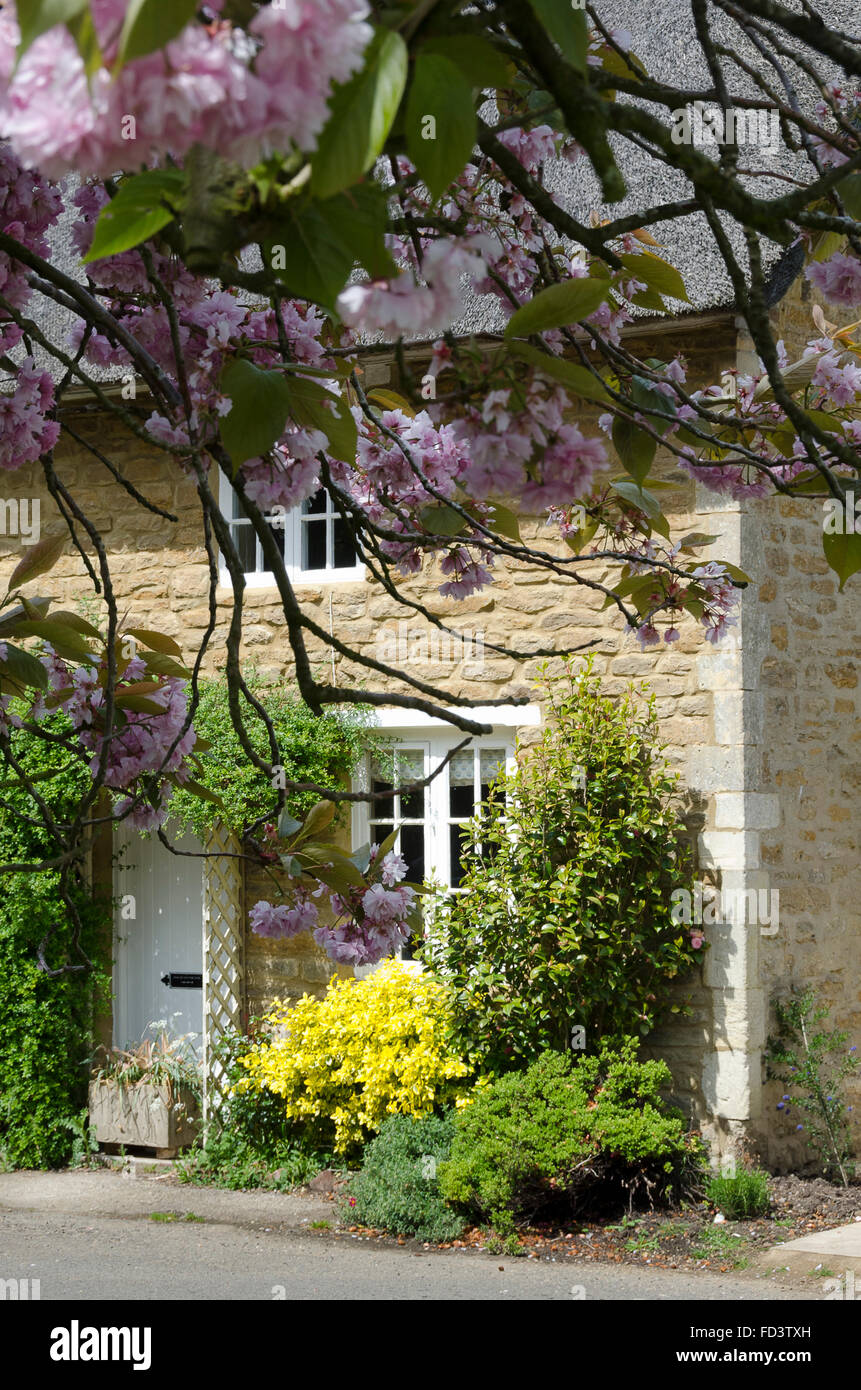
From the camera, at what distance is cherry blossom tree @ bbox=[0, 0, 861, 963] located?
798 mm

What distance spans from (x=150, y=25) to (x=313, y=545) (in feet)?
25.2

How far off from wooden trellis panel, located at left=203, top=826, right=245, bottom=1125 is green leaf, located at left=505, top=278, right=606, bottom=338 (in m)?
6.87

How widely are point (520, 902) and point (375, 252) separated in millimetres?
6064

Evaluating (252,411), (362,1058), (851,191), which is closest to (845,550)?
(851,191)

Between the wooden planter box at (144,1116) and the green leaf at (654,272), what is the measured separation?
268 inches

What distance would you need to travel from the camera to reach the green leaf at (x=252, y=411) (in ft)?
4.68

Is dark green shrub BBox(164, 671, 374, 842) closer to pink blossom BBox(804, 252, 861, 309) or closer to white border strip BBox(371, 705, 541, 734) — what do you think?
white border strip BBox(371, 705, 541, 734)

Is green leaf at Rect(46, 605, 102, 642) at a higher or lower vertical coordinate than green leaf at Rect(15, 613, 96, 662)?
higher

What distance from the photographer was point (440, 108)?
3.07 feet

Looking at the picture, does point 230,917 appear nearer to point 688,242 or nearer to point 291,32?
point 688,242
